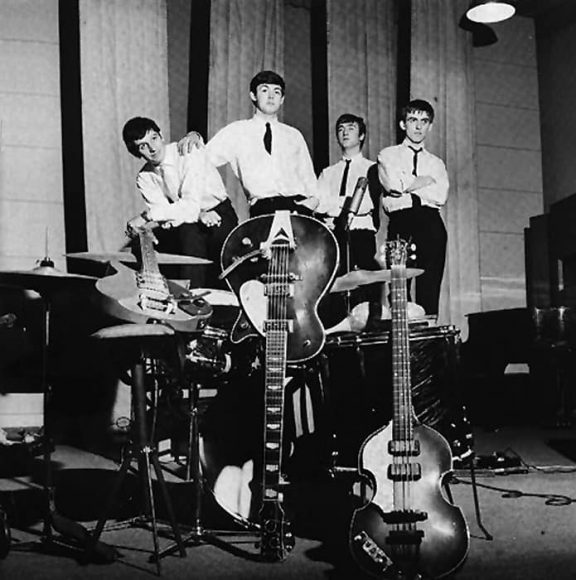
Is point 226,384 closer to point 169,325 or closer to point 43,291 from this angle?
point 169,325

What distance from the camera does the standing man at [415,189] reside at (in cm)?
457

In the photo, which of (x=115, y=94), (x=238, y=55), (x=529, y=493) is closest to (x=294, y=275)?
(x=529, y=493)

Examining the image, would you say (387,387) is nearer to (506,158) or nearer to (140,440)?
(140,440)

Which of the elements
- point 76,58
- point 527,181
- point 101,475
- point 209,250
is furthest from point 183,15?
point 101,475

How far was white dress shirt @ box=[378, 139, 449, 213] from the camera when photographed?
4.59 meters

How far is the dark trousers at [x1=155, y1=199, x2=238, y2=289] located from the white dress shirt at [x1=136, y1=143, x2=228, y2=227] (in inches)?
2.7

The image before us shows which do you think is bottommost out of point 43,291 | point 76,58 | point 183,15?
point 43,291

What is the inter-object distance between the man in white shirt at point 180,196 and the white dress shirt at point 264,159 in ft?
0.70

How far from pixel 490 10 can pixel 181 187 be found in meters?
2.78

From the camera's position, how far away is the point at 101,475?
3.62 metres

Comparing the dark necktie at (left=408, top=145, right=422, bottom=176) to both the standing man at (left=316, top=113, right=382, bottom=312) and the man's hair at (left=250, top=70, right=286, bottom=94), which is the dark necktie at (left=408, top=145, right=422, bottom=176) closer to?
the standing man at (left=316, top=113, right=382, bottom=312)

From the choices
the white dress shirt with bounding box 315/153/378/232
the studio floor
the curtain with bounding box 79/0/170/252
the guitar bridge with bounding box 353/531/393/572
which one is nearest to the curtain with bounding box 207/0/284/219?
the curtain with bounding box 79/0/170/252

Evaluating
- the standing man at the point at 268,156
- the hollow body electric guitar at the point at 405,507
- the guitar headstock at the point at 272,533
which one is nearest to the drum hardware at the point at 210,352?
the guitar headstock at the point at 272,533

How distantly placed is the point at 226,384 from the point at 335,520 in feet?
2.06
